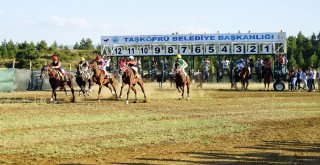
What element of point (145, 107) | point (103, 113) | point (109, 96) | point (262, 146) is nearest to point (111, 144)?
point (262, 146)

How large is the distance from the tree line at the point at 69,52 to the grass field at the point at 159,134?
42.1 m

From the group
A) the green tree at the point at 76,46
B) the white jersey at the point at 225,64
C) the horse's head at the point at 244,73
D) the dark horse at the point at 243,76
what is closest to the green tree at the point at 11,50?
the green tree at the point at 76,46

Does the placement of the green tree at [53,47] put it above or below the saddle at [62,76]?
above

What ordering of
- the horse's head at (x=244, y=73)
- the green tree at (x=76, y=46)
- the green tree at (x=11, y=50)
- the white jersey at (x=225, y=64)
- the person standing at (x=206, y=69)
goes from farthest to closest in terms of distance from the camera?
the green tree at (x=76, y=46) → the green tree at (x=11, y=50) → the person standing at (x=206, y=69) → the white jersey at (x=225, y=64) → the horse's head at (x=244, y=73)

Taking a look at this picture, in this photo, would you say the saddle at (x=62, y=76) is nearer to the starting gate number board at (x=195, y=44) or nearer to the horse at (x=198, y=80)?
the horse at (x=198, y=80)

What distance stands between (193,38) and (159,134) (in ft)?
109

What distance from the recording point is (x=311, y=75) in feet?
139

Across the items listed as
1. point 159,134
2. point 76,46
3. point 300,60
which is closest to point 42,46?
point 76,46

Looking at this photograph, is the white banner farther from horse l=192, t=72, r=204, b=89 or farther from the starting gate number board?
horse l=192, t=72, r=204, b=89

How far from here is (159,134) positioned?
1578 centimetres

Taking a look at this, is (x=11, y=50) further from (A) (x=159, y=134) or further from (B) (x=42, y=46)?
(A) (x=159, y=134)

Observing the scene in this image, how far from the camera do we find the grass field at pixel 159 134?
39.2 feet

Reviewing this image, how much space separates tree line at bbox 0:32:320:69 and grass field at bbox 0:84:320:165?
42101 mm

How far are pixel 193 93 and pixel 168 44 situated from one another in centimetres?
1339
